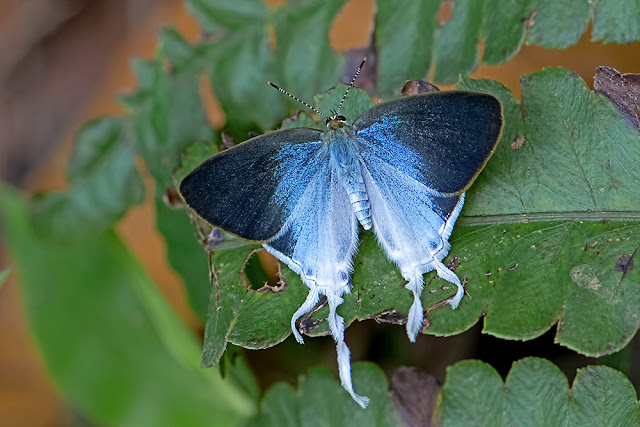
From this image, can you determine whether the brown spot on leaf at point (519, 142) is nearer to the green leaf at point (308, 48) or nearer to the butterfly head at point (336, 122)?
the butterfly head at point (336, 122)

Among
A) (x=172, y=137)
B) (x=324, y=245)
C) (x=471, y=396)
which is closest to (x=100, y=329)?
(x=172, y=137)

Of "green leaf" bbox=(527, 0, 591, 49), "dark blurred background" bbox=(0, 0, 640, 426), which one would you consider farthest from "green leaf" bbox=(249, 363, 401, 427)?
"dark blurred background" bbox=(0, 0, 640, 426)

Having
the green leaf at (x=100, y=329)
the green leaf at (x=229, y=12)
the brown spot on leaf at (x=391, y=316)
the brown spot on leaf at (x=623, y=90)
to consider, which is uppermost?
the green leaf at (x=229, y=12)

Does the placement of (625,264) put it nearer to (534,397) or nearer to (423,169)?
(534,397)

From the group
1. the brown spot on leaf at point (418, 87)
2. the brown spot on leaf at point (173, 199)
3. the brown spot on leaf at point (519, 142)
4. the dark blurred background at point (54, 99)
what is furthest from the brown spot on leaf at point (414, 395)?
the dark blurred background at point (54, 99)

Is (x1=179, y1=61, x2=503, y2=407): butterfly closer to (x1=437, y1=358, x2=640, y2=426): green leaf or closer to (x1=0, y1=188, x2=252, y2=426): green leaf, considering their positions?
(x1=437, y1=358, x2=640, y2=426): green leaf

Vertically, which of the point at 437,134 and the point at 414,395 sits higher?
the point at 437,134
